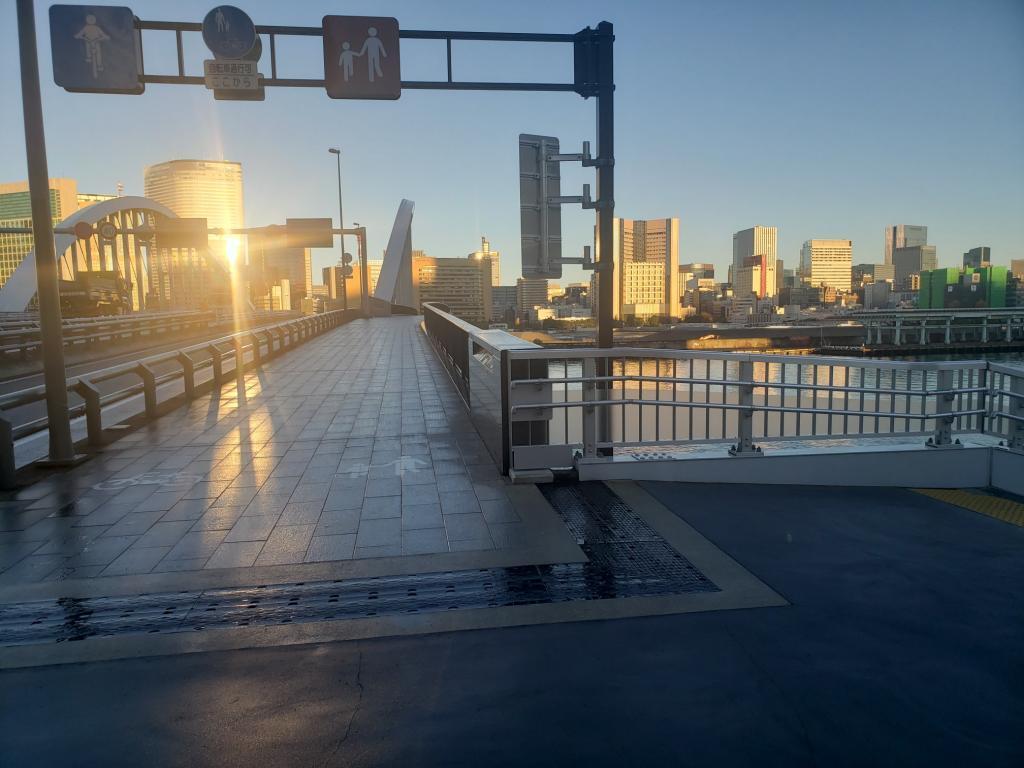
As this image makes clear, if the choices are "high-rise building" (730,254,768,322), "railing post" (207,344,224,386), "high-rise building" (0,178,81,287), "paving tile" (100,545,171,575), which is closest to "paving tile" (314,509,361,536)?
"paving tile" (100,545,171,575)

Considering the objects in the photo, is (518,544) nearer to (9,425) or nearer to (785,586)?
(785,586)

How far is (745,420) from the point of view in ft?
21.8

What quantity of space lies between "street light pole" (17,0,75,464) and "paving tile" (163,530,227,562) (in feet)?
10.6

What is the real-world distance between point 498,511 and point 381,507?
1.05 metres

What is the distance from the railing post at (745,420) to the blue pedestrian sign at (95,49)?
332 inches

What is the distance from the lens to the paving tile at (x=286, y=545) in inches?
184

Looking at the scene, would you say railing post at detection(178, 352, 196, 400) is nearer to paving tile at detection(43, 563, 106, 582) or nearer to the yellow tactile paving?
paving tile at detection(43, 563, 106, 582)

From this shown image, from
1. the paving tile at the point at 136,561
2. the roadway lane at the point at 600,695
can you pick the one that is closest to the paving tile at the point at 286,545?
the paving tile at the point at 136,561

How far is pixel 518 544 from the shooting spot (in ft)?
16.1

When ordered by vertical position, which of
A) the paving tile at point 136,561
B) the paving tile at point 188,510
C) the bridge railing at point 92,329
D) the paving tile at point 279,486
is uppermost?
the bridge railing at point 92,329

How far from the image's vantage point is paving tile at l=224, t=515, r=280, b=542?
16.8 ft

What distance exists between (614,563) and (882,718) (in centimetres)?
197

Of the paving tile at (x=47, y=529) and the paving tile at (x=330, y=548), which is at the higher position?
the paving tile at (x=330, y=548)

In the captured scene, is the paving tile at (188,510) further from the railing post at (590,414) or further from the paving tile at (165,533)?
the railing post at (590,414)
